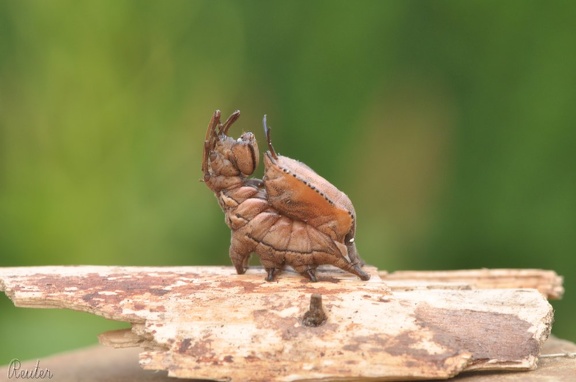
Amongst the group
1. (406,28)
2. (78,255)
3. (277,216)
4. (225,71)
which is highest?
(406,28)

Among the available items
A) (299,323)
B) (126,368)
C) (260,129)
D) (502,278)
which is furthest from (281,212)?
(260,129)

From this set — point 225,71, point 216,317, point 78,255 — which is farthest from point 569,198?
point 78,255

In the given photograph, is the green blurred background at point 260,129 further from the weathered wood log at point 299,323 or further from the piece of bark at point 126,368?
the weathered wood log at point 299,323

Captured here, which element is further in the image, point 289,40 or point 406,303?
point 289,40

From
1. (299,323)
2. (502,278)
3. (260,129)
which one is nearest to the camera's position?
(299,323)

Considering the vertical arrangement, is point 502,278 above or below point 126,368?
above

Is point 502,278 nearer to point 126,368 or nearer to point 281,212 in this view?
point 281,212

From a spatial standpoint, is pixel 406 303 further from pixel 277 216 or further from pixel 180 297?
pixel 180 297
